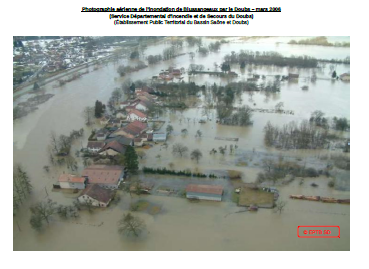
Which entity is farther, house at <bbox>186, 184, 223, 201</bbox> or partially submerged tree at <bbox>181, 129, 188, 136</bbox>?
partially submerged tree at <bbox>181, 129, 188, 136</bbox>

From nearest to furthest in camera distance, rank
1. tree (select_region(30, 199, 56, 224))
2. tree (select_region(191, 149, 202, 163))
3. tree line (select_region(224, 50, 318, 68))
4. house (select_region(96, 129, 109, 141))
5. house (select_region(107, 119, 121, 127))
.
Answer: tree (select_region(30, 199, 56, 224)) → tree (select_region(191, 149, 202, 163)) → house (select_region(96, 129, 109, 141)) → house (select_region(107, 119, 121, 127)) → tree line (select_region(224, 50, 318, 68))

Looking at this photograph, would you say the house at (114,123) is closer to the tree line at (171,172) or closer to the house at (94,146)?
the house at (94,146)

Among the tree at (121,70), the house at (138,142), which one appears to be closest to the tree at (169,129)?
the house at (138,142)

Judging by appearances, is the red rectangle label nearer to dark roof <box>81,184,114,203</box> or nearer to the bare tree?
the bare tree

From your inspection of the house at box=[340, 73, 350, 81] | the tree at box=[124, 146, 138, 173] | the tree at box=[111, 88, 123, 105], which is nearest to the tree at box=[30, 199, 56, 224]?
the tree at box=[124, 146, 138, 173]

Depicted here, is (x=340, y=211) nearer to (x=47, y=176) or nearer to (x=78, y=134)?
(x=47, y=176)

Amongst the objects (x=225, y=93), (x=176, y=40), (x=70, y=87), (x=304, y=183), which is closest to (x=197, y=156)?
(x=304, y=183)

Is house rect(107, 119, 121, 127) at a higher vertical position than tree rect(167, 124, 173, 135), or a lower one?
higher

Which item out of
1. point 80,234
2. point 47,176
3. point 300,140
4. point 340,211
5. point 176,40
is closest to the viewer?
point 80,234
